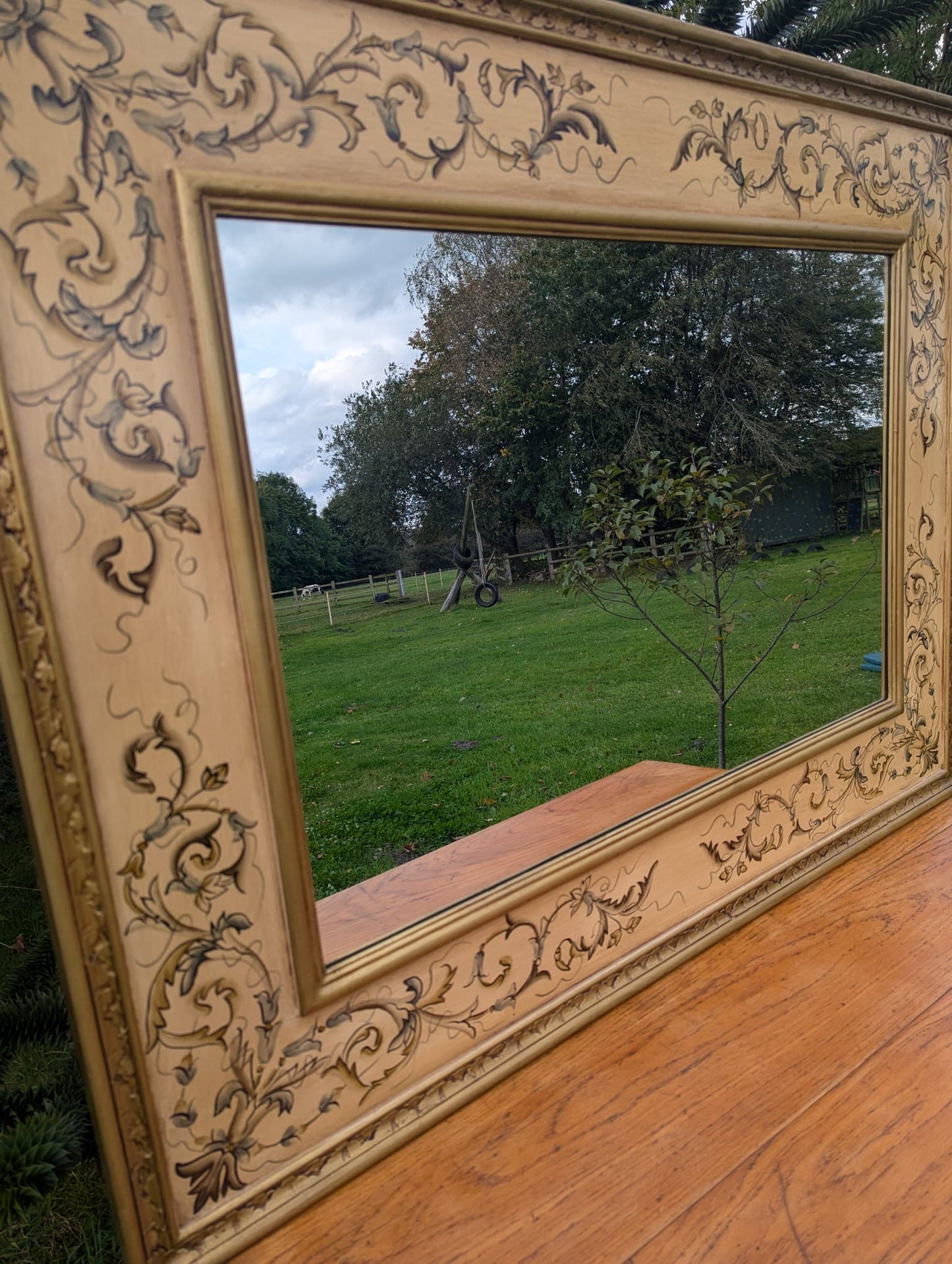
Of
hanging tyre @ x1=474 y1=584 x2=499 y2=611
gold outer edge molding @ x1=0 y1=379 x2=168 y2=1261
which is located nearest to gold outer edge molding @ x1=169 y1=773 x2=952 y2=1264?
gold outer edge molding @ x1=0 y1=379 x2=168 y2=1261

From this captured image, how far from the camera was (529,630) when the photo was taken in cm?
127

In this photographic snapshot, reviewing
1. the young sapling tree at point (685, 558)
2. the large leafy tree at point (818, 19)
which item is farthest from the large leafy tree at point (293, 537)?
the large leafy tree at point (818, 19)

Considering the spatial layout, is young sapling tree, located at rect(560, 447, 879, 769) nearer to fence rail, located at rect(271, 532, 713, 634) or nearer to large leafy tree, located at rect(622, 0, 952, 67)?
fence rail, located at rect(271, 532, 713, 634)

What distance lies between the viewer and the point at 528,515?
126cm

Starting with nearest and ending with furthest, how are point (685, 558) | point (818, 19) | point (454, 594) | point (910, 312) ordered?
point (454, 594) < point (685, 558) < point (910, 312) < point (818, 19)

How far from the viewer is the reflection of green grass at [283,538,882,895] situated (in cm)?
109

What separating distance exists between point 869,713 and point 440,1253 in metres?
1.39

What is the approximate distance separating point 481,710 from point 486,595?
176 mm

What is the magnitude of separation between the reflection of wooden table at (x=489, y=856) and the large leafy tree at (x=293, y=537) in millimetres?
434

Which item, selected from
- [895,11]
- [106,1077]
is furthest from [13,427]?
[895,11]

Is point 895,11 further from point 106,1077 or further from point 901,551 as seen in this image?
point 106,1077

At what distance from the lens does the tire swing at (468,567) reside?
1190mm

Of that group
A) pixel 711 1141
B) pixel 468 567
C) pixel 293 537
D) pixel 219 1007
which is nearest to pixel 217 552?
pixel 293 537

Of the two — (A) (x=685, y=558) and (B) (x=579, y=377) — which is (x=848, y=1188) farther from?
(B) (x=579, y=377)
